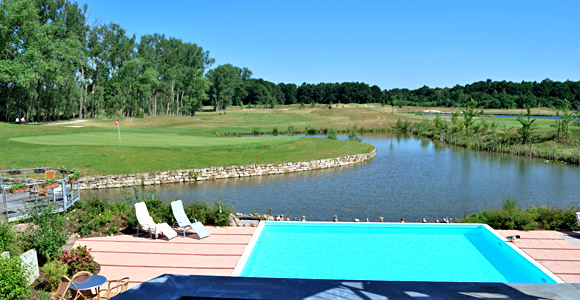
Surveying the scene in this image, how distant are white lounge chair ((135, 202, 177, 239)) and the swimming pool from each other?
2.55m

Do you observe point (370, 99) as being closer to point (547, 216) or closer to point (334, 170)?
point (334, 170)

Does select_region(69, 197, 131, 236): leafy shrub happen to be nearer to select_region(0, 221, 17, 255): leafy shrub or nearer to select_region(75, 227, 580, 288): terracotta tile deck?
select_region(75, 227, 580, 288): terracotta tile deck

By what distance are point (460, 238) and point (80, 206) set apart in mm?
12451

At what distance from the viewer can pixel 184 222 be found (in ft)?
41.0

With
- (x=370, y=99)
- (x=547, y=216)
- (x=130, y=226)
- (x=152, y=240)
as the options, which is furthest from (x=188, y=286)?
(x=370, y=99)

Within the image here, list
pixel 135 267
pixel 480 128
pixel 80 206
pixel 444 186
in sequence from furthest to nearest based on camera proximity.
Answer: pixel 480 128 < pixel 444 186 < pixel 80 206 < pixel 135 267

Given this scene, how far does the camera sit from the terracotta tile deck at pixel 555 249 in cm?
953

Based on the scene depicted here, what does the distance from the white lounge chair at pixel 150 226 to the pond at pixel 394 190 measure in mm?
5298

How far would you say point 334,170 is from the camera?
29453 mm

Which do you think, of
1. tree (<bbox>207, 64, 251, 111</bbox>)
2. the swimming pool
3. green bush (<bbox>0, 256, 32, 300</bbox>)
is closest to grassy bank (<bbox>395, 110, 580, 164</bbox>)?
the swimming pool

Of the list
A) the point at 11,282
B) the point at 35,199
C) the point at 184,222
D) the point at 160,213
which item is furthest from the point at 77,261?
the point at 35,199

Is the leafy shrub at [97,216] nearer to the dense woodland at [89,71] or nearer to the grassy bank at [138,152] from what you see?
the grassy bank at [138,152]

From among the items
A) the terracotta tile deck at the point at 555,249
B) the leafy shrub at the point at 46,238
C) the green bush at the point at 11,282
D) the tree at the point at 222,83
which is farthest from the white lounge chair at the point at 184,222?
the tree at the point at 222,83

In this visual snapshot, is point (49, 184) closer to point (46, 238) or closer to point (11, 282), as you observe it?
point (46, 238)
